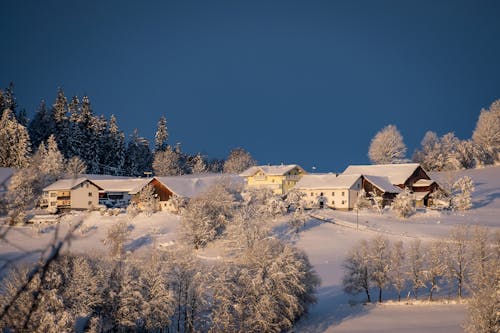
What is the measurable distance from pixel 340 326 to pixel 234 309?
6820mm

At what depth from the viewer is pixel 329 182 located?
2891 inches

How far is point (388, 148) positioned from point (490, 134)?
18528mm

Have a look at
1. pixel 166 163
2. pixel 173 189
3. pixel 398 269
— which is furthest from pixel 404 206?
pixel 166 163

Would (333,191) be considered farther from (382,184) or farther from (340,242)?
(340,242)

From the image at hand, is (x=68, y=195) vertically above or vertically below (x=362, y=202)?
above

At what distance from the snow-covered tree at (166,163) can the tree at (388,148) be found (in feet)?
133

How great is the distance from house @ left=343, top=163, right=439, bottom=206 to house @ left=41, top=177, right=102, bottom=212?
37.3 m

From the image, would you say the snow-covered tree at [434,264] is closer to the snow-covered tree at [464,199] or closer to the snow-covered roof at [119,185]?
the snow-covered tree at [464,199]

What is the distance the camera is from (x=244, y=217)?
181 feet

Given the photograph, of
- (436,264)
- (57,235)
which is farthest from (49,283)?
(57,235)

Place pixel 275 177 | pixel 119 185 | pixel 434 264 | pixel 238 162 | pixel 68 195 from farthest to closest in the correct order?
1. pixel 238 162
2. pixel 275 177
3. pixel 119 185
4. pixel 68 195
5. pixel 434 264

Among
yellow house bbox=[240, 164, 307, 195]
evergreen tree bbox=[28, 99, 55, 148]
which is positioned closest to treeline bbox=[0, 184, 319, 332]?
yellow house bbox=[240, 164, 307, 195]

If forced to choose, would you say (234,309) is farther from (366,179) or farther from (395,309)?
(366,179)

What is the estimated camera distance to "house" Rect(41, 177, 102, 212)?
242 feet
